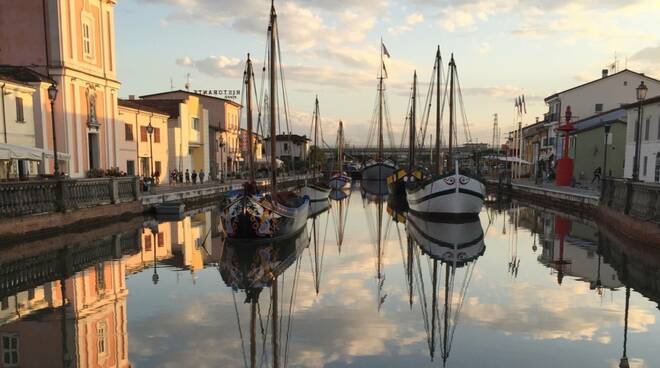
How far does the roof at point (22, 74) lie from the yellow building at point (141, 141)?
876cm

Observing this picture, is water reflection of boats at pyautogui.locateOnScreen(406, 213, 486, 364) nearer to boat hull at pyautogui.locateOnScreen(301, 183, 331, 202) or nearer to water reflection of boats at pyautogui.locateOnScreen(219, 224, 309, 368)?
water reflection of boats at pyautogui.locateOnScreen(219, 224, 309, 368)

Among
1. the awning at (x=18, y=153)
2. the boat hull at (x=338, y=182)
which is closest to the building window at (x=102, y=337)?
the awning at (x=18, y=153)

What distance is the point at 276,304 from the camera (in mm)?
12031

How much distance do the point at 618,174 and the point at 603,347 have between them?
39451 mm

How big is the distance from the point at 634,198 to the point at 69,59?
32.0m

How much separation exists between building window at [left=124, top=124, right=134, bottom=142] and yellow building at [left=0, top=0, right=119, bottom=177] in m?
7.13

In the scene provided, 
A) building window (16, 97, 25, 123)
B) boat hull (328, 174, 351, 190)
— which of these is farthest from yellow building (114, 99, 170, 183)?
boat hull (328, 174, 351, 190)

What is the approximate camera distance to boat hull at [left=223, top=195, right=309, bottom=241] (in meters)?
19.1

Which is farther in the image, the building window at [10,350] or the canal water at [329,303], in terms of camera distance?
the canal water at [329,303]

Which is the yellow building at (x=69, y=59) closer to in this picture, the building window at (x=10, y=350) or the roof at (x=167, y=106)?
the roof at (x=167, y=106)

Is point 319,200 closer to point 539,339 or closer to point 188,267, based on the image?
point 188,267

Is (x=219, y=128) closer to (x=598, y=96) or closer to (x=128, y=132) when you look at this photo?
(x=128, y=132)

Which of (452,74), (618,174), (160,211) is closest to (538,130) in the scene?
(618,174)

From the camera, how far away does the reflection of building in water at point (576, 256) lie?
14586 mm
